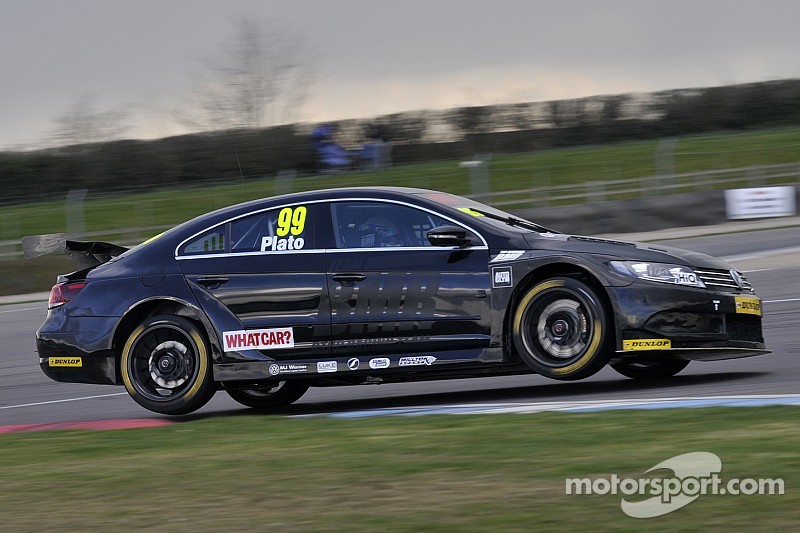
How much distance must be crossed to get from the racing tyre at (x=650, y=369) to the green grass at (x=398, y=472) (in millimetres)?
1947

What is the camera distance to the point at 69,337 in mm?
8461

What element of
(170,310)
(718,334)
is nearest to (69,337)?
(170,310)

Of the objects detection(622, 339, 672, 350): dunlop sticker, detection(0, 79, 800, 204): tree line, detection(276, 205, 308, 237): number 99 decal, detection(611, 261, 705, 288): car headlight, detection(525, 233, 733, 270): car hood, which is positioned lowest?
detection(622, 339, 672, 350): dunlop sticker

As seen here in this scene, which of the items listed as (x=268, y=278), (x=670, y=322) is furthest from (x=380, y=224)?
(x=670, y=322)

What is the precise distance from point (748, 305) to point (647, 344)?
0.85m

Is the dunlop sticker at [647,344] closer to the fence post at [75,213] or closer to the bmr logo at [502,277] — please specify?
the bmr logo at [502,277]

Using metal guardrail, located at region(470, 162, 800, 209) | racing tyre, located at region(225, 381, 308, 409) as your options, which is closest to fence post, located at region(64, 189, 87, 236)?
metal guardrail, located at region(470, 162, 800, 209)

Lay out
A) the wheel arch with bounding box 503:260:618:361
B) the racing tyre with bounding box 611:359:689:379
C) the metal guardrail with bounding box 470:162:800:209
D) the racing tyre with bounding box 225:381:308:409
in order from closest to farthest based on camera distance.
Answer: the wheel arch with bounding box 503:260:618:361
the racing tyre with bounding box 611:359:689:379
the racing tyre with bounding box 225:381:308:409
the metal guardrail with bounding box 470:162:800:209

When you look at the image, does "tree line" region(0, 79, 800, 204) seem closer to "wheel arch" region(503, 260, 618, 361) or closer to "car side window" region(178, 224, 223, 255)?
"car side window" region(178, 224, 223, 255)

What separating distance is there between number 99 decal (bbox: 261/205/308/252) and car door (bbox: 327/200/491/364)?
0.30 meters

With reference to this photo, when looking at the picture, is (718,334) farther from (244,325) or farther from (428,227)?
(244,325)

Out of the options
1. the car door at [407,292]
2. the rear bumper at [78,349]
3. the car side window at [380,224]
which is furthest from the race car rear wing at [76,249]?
the car door at [407,292]

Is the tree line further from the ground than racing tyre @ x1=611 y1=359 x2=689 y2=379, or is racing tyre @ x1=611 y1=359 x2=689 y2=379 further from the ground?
the tree line

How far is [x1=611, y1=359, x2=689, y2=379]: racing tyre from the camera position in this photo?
8523 millimetres
